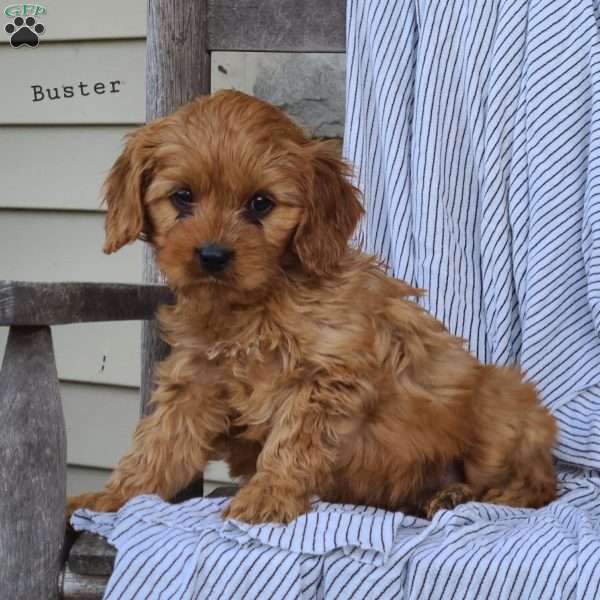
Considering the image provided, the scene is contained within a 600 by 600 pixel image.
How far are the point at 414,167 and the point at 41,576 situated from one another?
1.49 meters

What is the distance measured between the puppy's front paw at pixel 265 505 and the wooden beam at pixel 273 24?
54.5 inches

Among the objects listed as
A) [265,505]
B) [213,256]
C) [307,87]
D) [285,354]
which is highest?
[307,87]

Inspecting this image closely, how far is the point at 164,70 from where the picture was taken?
2926 mm

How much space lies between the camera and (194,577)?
189 cm

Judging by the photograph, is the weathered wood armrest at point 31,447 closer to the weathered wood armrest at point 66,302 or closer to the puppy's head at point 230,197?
the weathered wood armrest at point 66,302

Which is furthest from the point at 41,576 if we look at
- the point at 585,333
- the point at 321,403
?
the point at 585,333

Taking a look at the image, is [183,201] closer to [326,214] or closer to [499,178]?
[326,214]

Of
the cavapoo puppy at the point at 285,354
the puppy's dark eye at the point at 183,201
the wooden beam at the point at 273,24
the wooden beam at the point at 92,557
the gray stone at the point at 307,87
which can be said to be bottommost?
the wooden beam at the point at 92,557

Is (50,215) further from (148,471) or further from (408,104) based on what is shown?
(148,471)

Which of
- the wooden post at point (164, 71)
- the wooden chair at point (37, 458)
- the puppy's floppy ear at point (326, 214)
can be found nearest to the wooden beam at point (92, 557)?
the wooden chair at point (37, 458)

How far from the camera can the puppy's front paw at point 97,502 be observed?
89.1 inches

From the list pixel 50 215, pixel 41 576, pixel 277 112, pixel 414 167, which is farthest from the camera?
pixel 50 215

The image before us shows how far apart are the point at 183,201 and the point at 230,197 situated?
112mm

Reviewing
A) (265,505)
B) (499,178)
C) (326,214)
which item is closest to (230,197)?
(326,214)
